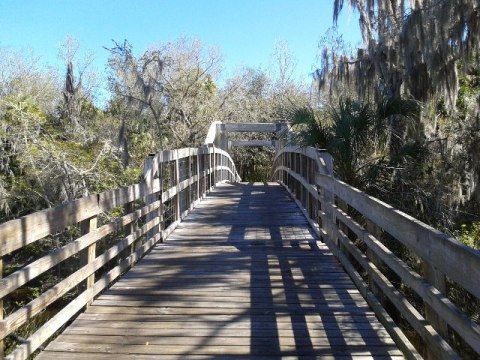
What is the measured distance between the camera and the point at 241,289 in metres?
4.89

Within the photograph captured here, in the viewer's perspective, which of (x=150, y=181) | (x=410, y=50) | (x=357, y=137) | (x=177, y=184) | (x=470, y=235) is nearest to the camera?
(x=150, y=181)

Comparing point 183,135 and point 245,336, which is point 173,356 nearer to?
point 245,336

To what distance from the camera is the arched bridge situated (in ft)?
10.1

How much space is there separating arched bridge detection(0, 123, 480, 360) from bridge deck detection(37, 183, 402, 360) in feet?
0.04

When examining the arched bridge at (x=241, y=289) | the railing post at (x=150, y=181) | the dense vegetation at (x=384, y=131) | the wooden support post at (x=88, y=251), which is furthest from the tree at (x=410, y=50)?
the wooden support post at (x=88, y=251)

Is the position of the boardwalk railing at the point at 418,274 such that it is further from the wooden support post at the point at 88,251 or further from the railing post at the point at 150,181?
the wooden support post at the point at 88,251

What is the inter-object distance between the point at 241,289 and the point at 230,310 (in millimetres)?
588

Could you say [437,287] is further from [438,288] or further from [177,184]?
[177,184]

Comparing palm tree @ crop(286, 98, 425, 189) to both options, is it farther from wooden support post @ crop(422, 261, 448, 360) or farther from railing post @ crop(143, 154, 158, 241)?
wooden support post @ crop(422, 261, 448, 360)

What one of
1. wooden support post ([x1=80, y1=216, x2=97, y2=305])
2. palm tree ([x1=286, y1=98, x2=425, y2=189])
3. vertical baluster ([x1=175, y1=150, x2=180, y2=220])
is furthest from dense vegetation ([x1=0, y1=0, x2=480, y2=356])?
wooden support post ([x1=80, y1=216, x2=97, y2=305])

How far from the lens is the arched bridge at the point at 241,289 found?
3064mm

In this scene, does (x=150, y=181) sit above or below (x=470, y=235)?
above

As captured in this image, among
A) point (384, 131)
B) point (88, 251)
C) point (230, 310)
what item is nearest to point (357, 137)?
point (384, 131)

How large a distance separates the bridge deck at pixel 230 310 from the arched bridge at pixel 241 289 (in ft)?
0.04
